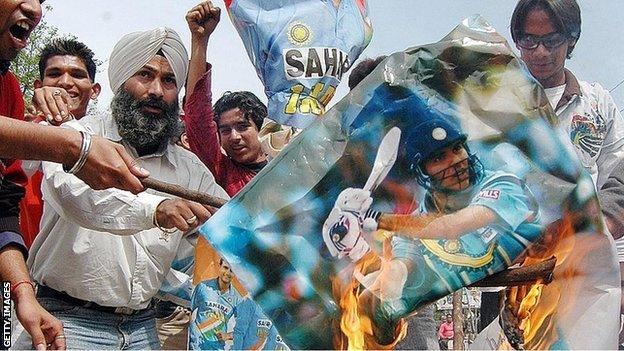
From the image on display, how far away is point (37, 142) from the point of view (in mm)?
2113

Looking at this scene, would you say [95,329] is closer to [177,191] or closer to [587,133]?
[177,191]

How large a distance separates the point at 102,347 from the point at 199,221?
599 mm

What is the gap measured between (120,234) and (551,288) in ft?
4.61

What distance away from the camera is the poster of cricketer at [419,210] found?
2098mm

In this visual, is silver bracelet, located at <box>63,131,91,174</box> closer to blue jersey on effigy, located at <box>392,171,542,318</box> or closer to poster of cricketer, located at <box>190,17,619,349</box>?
poster of cricketer, located at <box>190,17,619,349</box>

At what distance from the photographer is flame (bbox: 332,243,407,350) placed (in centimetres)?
209

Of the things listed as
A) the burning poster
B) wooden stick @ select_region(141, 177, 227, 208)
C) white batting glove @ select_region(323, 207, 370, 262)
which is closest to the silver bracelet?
wooden stick @ select_region(141, 177, 227, 208)

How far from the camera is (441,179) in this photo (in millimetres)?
2205

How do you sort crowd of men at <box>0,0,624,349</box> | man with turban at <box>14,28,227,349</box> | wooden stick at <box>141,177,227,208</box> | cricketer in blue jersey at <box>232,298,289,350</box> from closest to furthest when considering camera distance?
wooden stick at <box>141,177,227,208</box>
crowd of men at <box>0,0,624,349</box>
cricketer in blue jersey at <box>232,298,289,350</box>
man with turban at <box>14,28,227,349</box>

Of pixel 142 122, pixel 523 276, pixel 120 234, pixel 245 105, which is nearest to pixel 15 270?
pixel 120 234

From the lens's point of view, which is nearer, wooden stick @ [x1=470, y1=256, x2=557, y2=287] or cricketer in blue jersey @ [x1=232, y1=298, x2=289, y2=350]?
wooden stick @ [x1=470, y1=256, x2=557, y2=287]

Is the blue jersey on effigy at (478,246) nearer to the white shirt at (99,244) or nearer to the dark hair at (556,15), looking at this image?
the white shirt at (99,244)

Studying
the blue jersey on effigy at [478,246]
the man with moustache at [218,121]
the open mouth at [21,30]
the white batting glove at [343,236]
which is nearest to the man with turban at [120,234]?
the man with moustache at [218,121]

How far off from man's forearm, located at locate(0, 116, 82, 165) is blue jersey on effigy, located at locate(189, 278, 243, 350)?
2.53ft
